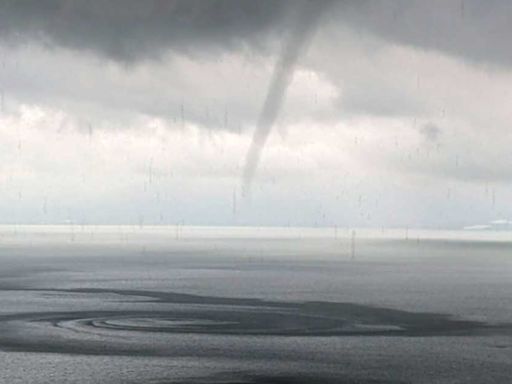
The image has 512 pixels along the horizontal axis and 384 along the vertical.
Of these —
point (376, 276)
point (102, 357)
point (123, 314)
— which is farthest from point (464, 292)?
point (102, 357)

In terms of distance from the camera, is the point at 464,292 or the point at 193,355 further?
the point at 464,292

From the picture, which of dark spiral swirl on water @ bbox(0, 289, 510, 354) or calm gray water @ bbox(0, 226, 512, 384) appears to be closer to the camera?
calm gray water @ bbox(0, 226, 512, 384)

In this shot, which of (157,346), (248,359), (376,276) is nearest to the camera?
(248,359)

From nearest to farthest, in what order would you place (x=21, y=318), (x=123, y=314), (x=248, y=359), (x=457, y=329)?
(x=248, y=359) → (x=457, y=329) → (x=21, y=318) → (x=123, y=314)

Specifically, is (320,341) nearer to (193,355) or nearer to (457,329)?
(193,355)

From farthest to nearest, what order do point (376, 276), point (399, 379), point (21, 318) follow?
1. point (376, 276)
2. point (21, 318)
3. point (399, 379)

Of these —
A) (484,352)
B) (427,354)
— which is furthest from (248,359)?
(484,352)

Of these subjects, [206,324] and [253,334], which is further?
[206,324]

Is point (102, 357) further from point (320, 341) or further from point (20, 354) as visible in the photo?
point (320, 341)

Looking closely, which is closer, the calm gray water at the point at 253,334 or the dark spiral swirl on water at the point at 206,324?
the calm gray water at the point at 253,334
